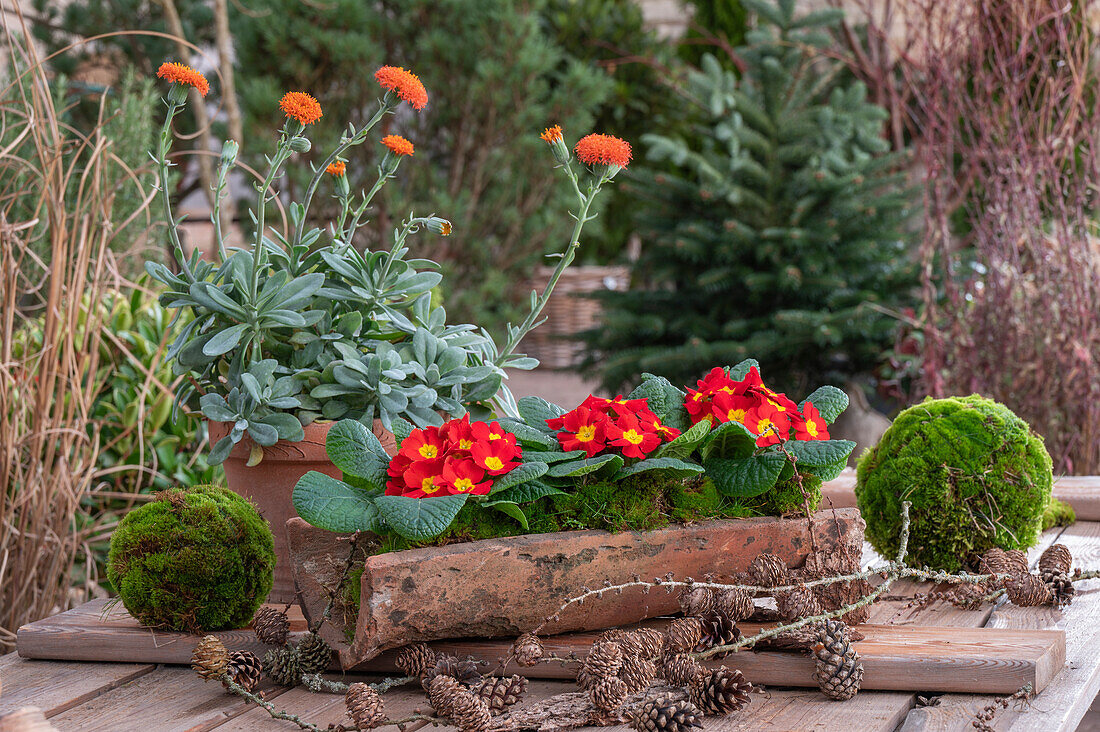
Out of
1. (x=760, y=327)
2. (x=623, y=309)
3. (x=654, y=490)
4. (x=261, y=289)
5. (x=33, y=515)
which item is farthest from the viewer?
(x=623, y=309)

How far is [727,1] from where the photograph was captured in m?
5.28

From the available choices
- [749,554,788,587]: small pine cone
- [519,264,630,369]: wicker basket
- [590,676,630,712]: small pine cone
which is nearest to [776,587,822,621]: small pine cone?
[749,554,788,587]: small pine cone

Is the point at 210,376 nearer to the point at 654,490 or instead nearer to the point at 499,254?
Result: the point at 654,490

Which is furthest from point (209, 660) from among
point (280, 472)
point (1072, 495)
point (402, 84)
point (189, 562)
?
point (1072, 495)

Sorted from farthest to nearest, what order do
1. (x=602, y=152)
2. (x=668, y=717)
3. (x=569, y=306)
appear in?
(x=569, y=306) → (x=602, y=152) → (x=668, y=717)

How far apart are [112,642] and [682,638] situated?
→ 675 millimetres

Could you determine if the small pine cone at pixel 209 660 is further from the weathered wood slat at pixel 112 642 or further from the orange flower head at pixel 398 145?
the orange flower head at pixel 398 145

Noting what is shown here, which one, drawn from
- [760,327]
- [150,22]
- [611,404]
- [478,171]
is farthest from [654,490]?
[150,22]

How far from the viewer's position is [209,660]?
1.01 meters

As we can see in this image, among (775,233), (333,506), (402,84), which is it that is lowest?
(333,506)

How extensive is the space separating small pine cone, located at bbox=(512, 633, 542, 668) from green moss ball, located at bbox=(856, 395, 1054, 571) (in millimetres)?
653

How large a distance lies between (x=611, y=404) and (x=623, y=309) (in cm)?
317

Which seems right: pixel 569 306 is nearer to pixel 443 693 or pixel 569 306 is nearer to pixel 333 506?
pixel 333 506

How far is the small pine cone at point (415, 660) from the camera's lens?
1.03m
